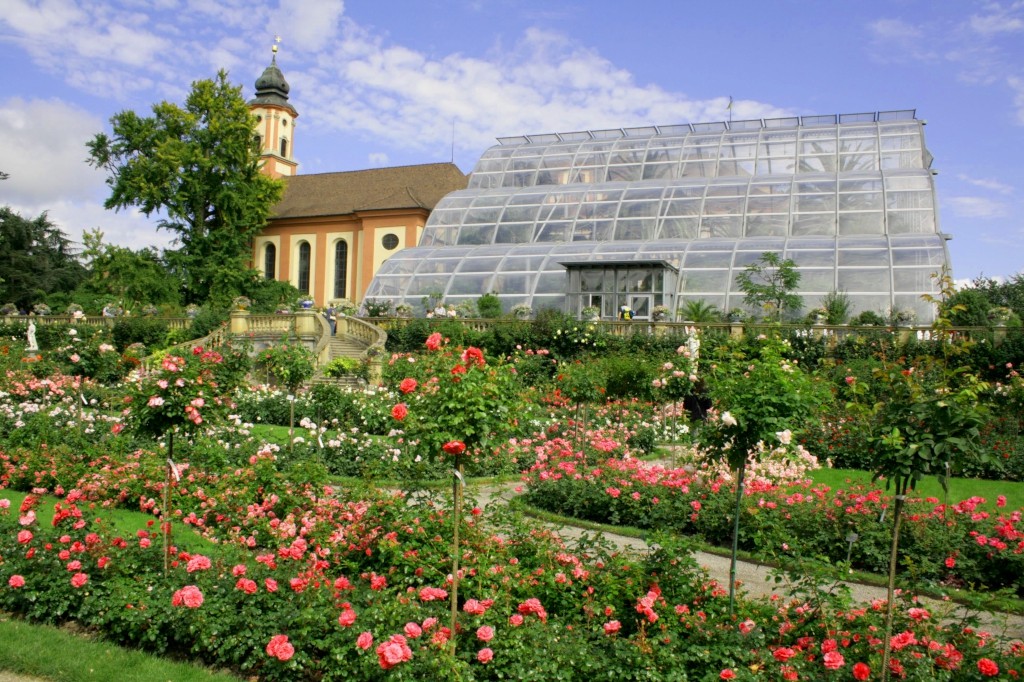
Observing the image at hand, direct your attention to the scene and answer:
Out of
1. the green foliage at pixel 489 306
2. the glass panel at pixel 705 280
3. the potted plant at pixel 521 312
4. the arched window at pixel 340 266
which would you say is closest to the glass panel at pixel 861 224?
the glass panel at pixel 705 280

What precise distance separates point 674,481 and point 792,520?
1644mm

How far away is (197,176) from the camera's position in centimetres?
4369

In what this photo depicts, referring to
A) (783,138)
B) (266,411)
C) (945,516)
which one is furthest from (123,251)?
(945,516)

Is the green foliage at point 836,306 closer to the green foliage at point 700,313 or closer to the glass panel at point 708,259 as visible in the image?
the green foliage at point 700,313

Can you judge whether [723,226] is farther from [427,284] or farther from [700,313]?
[427,284]

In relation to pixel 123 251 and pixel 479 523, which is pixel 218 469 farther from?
pixel 123 251

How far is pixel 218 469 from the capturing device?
1062 cm

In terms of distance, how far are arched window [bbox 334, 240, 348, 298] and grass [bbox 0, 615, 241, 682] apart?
141 feet

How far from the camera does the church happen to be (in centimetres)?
4566

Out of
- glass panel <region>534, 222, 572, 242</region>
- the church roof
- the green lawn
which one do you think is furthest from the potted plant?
the church roof

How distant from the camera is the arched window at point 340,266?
4846 centimetres

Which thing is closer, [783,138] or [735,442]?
[735,442]

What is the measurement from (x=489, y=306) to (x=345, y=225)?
70.9 ft

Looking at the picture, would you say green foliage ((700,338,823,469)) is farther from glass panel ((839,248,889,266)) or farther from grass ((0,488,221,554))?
glass panel ((839,248,889,266))
